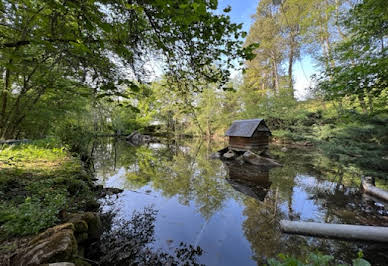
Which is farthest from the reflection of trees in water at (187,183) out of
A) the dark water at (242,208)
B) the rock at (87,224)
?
the rock at (87,224)

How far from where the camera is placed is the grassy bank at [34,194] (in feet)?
6.27

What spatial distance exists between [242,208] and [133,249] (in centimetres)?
Answer: 285

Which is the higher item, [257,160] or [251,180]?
[257,160]

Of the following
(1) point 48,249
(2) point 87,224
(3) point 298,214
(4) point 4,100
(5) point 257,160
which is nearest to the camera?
(1) point 48,249

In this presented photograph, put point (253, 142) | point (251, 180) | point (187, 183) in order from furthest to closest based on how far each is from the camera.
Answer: point (253, 142) < point (251, 180) < point (187, 183)

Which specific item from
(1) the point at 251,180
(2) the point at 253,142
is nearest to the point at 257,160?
(2) the point at 253,142

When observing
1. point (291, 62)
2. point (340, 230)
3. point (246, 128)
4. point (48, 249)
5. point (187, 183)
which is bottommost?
point (187, 183)

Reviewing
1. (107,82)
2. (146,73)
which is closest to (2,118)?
(107,82)

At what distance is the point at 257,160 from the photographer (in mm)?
Result: 8578

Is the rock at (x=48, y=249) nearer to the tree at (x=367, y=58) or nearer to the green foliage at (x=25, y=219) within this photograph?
the green foliage at (x=25, y=219)

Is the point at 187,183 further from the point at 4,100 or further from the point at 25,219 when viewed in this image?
the point at 4,100

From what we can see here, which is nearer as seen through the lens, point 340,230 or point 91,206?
point 340,230

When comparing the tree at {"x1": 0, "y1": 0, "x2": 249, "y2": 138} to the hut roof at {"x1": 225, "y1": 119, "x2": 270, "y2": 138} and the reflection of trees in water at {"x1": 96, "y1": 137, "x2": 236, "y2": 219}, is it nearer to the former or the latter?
the reflection of trees in water at {"x1": 96, "y1": 137, "x2": 236, "y2": 219}

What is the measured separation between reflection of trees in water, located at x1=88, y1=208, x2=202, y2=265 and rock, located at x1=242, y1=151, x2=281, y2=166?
678 centimetres
